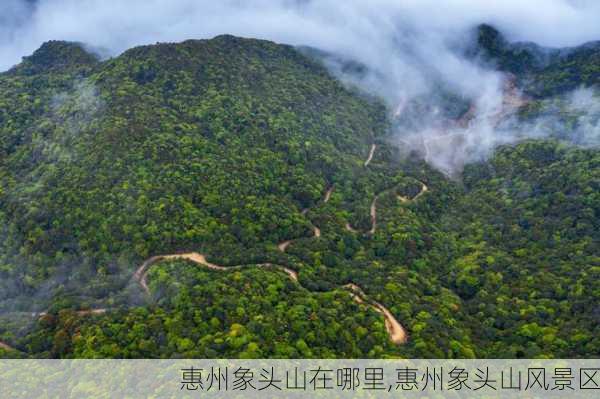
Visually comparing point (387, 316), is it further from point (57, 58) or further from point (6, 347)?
point (57, 58)

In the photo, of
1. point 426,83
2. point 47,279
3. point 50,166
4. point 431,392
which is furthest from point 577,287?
point 426,83

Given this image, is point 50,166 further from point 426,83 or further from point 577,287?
point 426,83

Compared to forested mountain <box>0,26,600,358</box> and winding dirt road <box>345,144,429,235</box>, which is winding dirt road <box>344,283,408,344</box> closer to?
forested mountain <box>0,26,600,358</box>

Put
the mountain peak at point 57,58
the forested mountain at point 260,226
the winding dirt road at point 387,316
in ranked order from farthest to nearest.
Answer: the mountain peak at point 57,58
the winding dirt road at point 387,316
the forested mountain at point 260,226

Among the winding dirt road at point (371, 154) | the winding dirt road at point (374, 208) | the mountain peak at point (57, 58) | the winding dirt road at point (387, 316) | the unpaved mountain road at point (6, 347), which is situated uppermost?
the mountain peak at point (57, 58)

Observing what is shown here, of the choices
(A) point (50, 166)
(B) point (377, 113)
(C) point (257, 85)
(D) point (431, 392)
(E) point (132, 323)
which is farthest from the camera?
(B) point (377, 113)

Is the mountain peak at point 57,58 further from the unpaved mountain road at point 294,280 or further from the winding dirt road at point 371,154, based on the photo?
the unpaved mountain road at point 294,280

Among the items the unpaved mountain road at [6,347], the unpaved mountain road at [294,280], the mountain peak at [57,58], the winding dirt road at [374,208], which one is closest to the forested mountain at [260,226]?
the unpaved mountain road at [6,347]

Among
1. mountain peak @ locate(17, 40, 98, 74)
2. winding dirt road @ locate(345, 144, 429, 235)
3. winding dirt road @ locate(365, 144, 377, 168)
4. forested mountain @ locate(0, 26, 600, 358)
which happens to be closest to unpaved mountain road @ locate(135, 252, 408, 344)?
forested mountain @ locate(0, 26, 600, 358)

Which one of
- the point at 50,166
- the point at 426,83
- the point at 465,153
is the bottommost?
the point at 50,166
